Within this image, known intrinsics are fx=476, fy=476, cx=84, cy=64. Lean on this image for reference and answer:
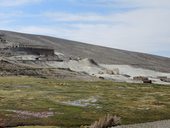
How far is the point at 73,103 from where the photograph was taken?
207ft

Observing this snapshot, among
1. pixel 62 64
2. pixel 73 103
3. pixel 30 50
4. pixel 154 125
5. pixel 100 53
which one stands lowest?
pixel 154 125

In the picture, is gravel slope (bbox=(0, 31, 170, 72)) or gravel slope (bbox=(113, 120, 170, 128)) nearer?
gravel slope (bbox=(113, 120, 170, 128))

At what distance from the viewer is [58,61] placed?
123m

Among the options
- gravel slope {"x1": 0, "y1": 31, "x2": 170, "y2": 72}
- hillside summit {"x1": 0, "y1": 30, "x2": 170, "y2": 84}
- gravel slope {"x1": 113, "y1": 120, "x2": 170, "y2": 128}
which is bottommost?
gravel slope {"x1": 113, "y1": 120, "x2": 170, "y2": 128}

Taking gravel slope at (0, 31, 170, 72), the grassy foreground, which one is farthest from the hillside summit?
the grassy foreground

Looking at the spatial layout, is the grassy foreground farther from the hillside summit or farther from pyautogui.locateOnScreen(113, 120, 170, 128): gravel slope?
the hillside summit

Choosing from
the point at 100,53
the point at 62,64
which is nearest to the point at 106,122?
the point at 62,64

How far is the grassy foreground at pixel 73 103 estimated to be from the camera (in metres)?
51.0

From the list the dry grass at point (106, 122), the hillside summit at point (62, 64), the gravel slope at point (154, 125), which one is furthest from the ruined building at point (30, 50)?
the dry grass at point (106, 122)

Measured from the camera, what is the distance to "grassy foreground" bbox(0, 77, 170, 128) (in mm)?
51000

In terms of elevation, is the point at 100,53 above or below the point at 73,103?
above

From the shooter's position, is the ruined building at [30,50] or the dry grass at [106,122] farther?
the ruined building at [30,50]

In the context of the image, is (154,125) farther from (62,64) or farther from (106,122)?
(62,64)

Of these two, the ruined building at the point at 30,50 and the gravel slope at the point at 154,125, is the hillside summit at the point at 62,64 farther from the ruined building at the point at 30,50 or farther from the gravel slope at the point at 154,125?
the gravel slope at the point at 154,125
